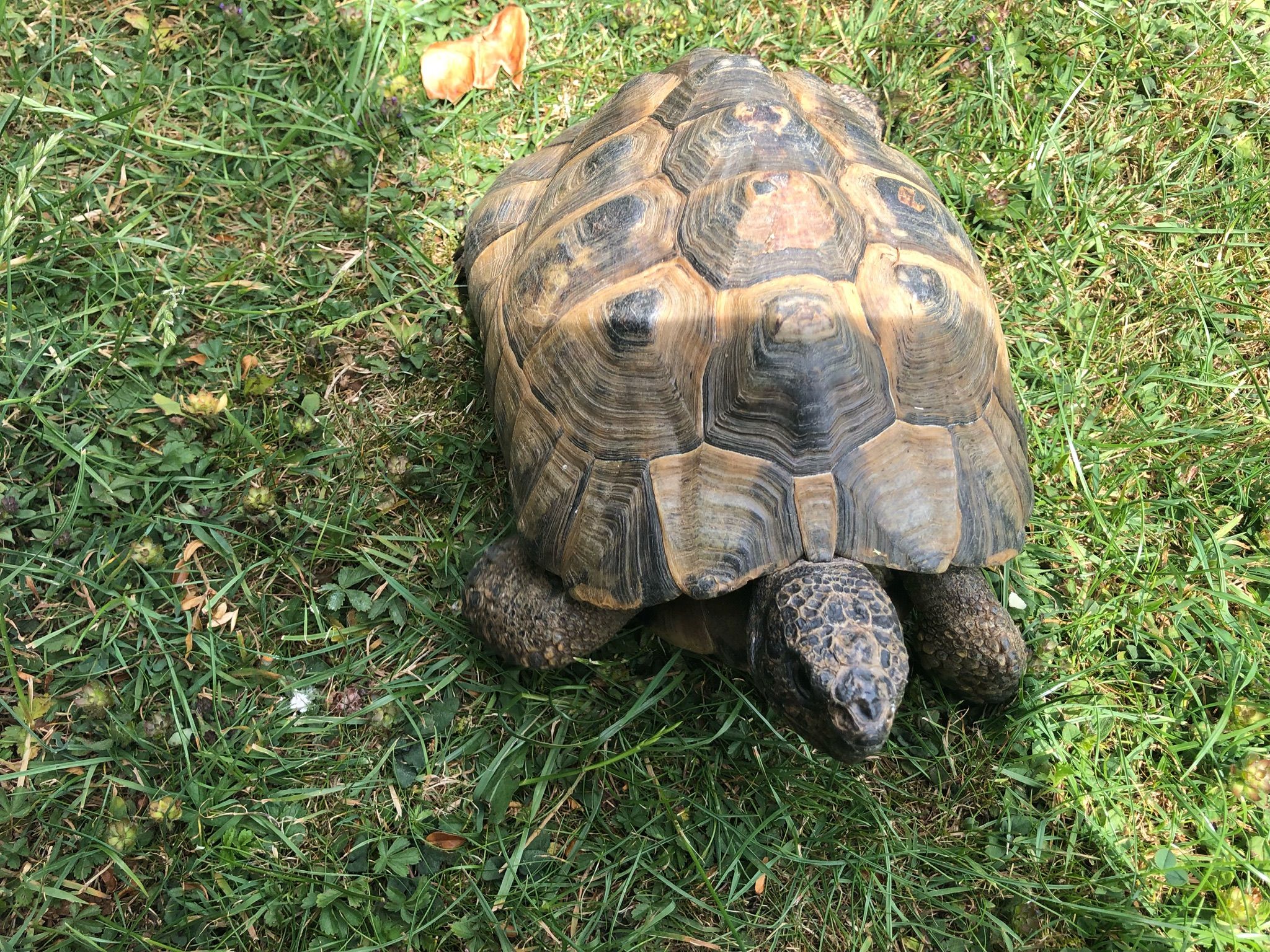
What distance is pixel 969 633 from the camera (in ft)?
8.07

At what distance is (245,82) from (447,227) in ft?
3.20

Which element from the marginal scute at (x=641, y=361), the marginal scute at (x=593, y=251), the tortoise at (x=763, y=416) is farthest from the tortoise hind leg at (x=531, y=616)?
the marginal scute at (x=593, y=251)

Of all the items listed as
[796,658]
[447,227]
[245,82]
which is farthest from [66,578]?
[796,658]

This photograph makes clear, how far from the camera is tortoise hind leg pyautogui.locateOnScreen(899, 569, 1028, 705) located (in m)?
2.46

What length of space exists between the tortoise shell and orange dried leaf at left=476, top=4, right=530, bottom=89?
4.02ft

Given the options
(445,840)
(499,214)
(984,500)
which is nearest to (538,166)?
(499,214)

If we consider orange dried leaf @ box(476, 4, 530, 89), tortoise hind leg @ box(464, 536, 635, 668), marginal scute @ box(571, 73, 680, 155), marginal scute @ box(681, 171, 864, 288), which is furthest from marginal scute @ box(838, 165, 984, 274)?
orange dried leaf @ box(476, 4, 530, 89)

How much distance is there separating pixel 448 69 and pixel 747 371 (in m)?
2.09

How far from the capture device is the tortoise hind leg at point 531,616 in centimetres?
247

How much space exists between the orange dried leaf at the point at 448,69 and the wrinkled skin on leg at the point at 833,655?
2.38m

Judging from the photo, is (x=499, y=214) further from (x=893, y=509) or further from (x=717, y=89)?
(x=893, y=509)

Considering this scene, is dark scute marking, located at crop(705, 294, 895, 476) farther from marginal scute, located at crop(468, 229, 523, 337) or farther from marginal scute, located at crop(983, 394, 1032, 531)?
marginal scute, located at crop(468, 229, 523, 337)

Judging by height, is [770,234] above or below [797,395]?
above

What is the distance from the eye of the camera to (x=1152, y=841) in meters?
2.59
